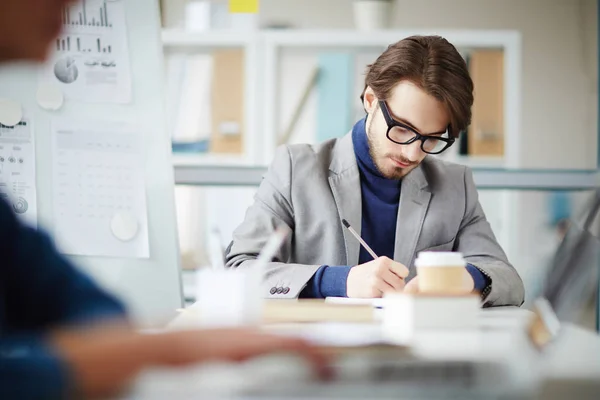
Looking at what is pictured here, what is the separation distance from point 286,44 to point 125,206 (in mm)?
2188

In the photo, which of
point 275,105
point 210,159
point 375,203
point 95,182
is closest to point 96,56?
point 95,182

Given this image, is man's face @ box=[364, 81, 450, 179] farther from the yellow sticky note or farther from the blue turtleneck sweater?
the yellow sticky note

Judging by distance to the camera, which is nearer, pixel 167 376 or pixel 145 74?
pixel 167 376

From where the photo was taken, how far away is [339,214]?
189 cm

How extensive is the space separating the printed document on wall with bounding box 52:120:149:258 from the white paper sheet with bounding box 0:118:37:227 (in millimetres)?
40

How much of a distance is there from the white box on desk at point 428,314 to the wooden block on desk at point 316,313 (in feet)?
0.44

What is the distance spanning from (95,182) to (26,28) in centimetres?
71

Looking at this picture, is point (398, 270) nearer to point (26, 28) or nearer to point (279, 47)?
point (26, 28)

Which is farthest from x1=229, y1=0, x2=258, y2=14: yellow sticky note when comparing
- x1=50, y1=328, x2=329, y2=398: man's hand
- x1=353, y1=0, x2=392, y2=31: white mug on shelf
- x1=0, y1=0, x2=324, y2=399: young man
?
x1=353, y1=0, x2=392, y2=31: white mug on shelf

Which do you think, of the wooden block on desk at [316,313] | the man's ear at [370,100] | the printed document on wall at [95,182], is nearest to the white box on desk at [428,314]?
the wooden block on desk at [316,313]

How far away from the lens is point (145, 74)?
4.65 ft

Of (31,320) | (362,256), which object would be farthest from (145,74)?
(362,256)

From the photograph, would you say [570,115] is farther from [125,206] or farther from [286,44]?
[125,206]

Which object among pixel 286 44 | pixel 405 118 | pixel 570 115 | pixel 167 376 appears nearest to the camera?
pixel 167 376
